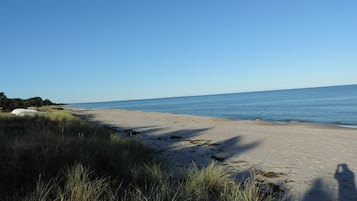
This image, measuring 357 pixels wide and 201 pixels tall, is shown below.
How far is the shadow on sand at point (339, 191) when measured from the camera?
6535mm

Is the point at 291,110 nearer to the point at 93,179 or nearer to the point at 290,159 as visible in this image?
the point at 290,159

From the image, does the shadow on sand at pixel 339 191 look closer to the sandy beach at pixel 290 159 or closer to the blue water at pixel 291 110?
the sandy beach at pixel 290 159

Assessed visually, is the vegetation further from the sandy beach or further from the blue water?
the blue water

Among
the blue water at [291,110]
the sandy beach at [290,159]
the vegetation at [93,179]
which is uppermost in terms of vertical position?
the vegetation at [93,179]

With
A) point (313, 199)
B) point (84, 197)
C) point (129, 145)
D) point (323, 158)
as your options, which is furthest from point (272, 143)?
point (84, 197)

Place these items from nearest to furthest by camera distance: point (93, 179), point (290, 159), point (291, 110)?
point (93, 179)
point (290, 159)
point (291, 110)

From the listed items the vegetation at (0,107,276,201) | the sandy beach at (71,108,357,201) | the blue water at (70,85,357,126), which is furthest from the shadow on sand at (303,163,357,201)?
the blue water at (70,85,357,126)

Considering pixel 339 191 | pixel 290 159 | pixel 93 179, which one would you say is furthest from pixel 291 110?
pixel 93 179

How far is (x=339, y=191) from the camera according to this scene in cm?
700

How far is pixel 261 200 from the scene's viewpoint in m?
5.43

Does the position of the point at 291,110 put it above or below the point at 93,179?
below

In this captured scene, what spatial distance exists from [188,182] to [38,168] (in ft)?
8.13

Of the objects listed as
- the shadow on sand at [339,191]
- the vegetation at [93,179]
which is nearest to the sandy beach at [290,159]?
the shadow on sand at [339,191]

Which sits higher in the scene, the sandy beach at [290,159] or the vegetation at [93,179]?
the vegetation at [93,179]
